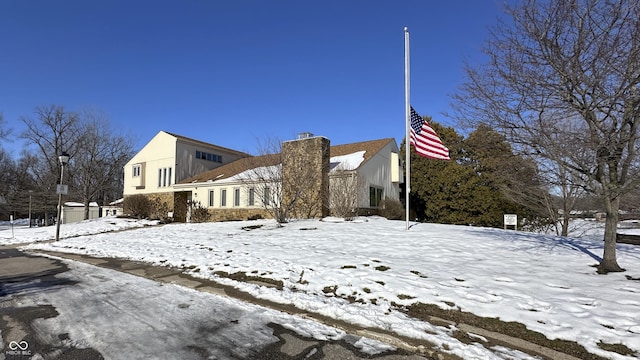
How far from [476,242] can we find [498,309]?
5.53 metres

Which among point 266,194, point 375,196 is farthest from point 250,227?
point 375,196

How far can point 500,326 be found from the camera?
4.68 meters

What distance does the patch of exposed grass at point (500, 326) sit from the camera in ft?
13.2

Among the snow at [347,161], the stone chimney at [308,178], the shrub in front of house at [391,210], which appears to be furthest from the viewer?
the shrub in front of house at [391,210]

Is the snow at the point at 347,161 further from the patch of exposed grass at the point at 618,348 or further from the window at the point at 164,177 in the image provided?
the patch of exposed grass at the point at 618,348

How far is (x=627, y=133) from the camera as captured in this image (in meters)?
6.60

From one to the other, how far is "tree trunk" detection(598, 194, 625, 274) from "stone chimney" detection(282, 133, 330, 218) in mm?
12212

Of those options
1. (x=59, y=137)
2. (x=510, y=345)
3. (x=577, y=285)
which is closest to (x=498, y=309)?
(x=510, y=345)

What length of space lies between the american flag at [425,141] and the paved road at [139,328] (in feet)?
29.2

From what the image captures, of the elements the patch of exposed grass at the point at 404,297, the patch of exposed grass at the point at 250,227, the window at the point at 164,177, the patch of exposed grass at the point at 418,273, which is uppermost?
the window at the point at 164,177

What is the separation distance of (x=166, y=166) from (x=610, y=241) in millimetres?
27865

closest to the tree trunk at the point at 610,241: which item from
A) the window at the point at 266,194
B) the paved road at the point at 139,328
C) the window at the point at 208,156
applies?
the paved road at the point at 139,328

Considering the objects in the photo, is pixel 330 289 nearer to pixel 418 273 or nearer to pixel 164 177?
pixel 418 273

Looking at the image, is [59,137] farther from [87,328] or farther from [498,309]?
[498,309]
